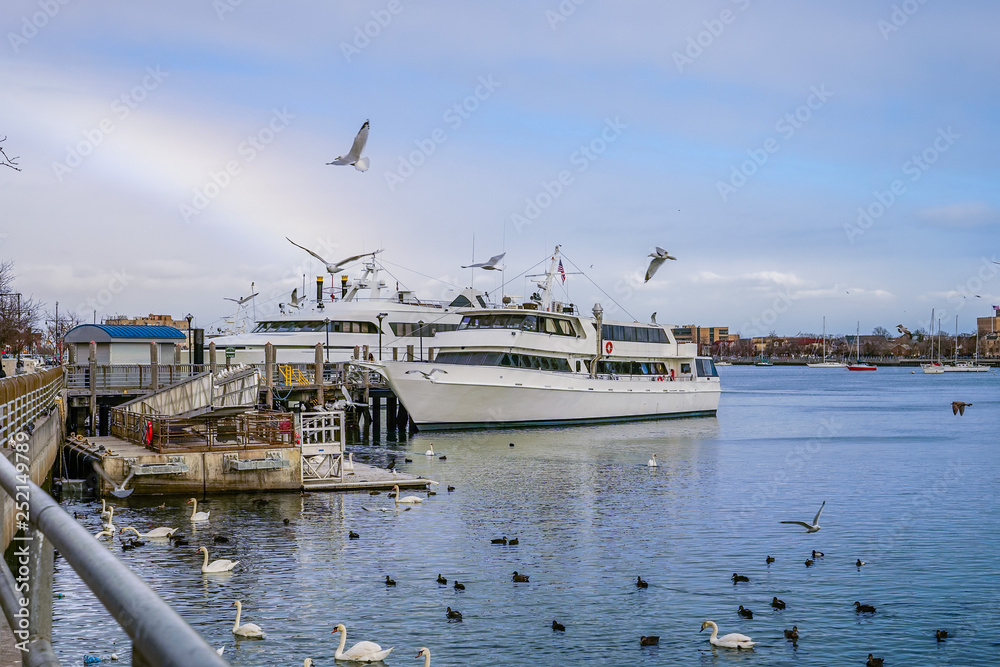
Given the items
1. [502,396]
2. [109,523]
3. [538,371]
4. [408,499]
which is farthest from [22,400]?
[538,371]

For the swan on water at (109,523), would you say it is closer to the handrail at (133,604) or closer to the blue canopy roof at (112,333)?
the handrail at (133,604)

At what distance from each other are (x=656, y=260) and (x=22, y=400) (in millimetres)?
26137

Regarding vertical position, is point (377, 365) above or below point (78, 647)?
above

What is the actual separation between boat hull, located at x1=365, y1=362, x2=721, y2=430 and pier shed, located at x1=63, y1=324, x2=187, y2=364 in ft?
34.2

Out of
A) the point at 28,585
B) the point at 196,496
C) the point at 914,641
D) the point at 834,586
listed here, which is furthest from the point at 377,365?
the point at 28,585

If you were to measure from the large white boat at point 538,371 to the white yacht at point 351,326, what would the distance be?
32.0 ft

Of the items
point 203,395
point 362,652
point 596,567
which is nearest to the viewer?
point 362,652

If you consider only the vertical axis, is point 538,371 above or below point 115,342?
below

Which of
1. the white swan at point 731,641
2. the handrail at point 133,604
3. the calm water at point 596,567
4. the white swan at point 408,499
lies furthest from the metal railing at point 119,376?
the handrail at point 133,604

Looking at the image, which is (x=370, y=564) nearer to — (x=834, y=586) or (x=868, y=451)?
(x=834, y=586)

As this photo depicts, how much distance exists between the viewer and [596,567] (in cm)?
1897

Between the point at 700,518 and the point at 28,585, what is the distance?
75.0 feet

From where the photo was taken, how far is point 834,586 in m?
17.3

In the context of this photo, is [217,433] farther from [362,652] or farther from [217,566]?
[362,652]
